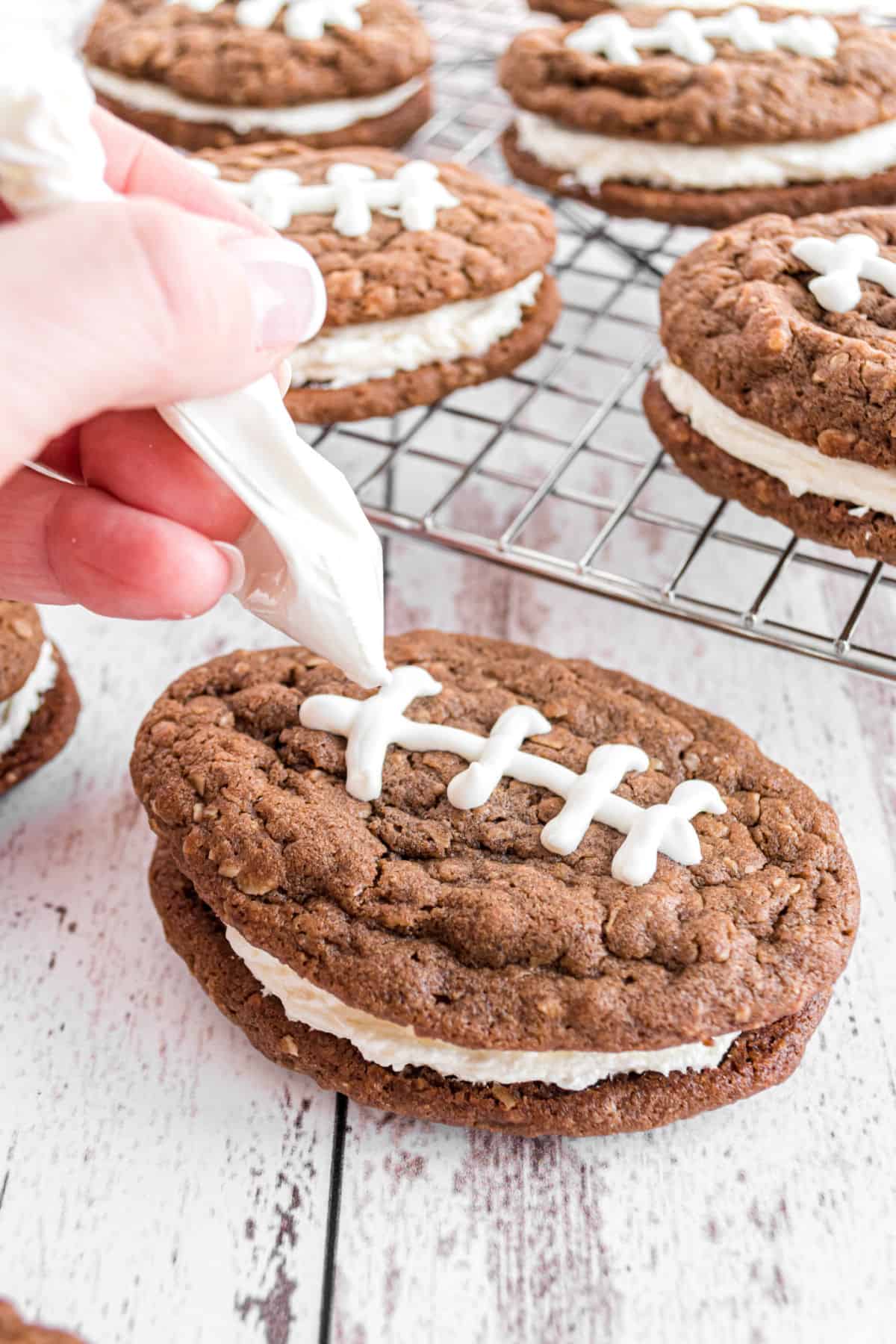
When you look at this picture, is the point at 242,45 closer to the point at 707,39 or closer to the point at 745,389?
the point at 707,39

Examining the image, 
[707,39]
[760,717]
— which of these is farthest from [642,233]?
[760,717]

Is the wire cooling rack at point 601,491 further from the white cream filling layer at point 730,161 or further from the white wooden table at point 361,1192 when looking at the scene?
the white wooden table at point 361,1192

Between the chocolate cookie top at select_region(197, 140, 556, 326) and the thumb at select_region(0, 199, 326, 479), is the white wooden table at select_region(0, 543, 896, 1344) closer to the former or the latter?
the thumb at select_region(0, 199, 326, 479)

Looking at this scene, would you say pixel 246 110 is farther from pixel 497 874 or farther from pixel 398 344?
pixel 497 874

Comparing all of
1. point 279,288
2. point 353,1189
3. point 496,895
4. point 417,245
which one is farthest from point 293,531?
point 417,245

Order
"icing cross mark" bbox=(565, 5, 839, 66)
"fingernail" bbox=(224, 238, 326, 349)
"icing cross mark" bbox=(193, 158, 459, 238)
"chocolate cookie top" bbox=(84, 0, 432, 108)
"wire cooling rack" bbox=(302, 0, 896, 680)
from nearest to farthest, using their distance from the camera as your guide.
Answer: "fingernail" bbox=(224, 238, 326, 349)
"wire cooling rack" bbox=(302, 0, 896, 680)
"icing cross mark" bbox=(193, 158, 459, 238)
"icing cross mark" bbox=(565, 5, 839, 66)
"chocolate cookie top" bbox=(84, 0, 432, 108)

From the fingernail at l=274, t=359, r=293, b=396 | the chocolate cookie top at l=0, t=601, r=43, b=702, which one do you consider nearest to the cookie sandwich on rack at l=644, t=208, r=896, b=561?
the fingernail at l=274, t=359, r=293, b=396
